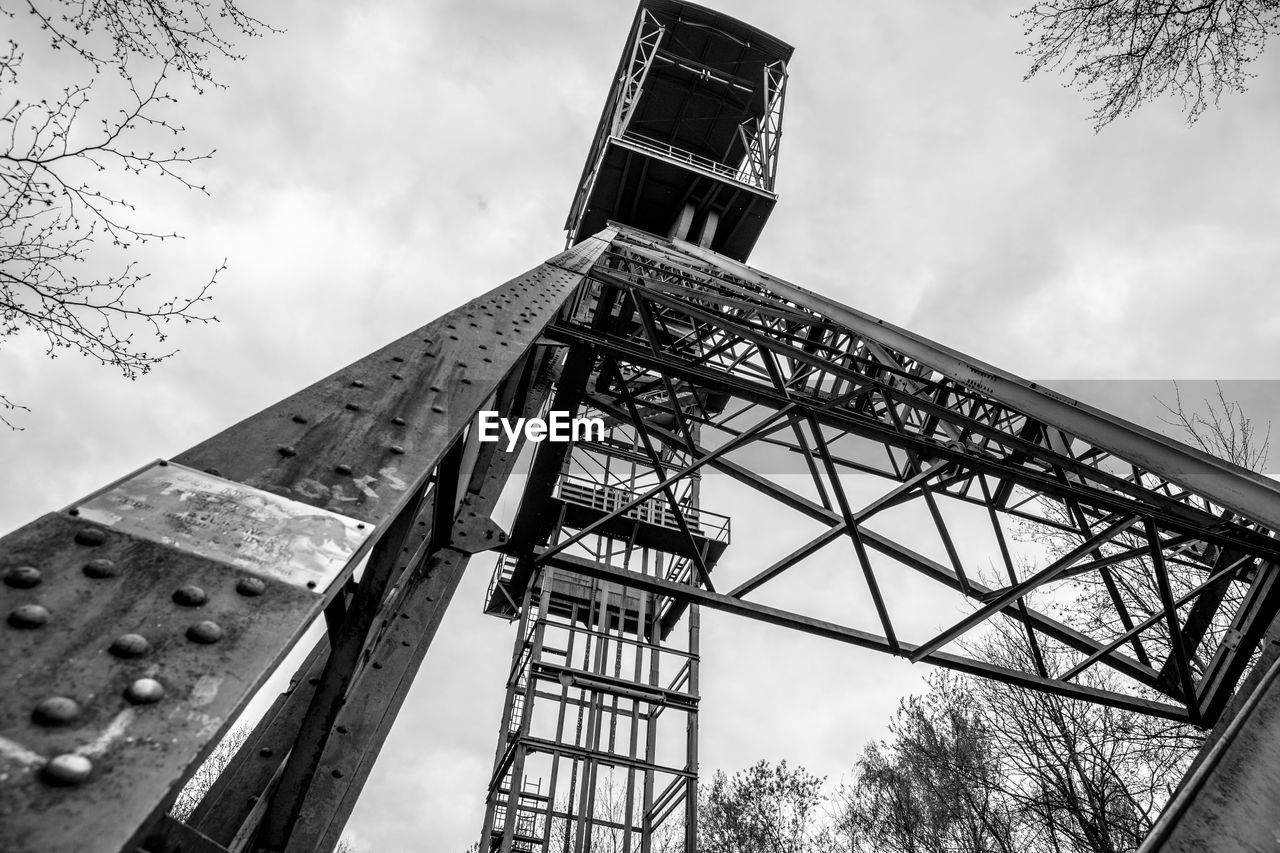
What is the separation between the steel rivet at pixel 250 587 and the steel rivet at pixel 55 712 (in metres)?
0.26

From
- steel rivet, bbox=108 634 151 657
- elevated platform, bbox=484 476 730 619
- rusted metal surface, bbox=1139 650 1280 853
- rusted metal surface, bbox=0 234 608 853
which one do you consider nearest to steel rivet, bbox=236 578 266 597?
rusted metal surface, bbox=0 234 608 853

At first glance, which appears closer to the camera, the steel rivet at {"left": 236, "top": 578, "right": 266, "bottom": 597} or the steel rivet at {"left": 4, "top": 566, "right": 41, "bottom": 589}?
the steel rivet at {"left": 4, "top": 566, "right": 41, "bottom": 589}

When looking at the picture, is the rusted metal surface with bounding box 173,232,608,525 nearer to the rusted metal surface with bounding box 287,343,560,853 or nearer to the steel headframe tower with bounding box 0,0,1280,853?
the steel headframe tower with bounding box 0,0,1280,853

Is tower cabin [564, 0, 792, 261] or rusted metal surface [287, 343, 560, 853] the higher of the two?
tower cabin [564, 0, 792, 261]

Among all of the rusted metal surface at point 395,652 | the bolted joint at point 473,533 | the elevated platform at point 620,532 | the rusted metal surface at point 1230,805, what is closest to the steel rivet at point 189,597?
the rusted metal surface at point 395,652

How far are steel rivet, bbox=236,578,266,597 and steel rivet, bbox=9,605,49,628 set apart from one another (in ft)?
0.73

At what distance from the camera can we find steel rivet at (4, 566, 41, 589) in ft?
3.08

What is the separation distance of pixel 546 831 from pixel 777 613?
27.8 ft

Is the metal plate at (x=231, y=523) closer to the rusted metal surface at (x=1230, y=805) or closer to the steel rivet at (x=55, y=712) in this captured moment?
the steel rivet at (x=55, y=712)

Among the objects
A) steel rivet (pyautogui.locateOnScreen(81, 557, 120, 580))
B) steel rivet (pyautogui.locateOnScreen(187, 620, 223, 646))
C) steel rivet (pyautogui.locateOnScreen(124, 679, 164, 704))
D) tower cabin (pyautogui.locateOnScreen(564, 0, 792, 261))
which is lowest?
steel rivet (pyautogui.locateOnScreen(124, 679, 164, 704))

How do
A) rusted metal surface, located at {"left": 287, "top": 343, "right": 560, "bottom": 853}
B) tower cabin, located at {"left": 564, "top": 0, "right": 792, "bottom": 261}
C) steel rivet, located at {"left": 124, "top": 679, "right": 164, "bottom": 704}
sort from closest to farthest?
1. steel rivet, located at {"left": 124, "top": 679, "right": 164, "bottom": 704}
2. rusted metal surface, located at {"left": 287, "top": 343, "right": 560, "bottom": 853}
3. tower cabin, located at {"left": 564, "top": 0, "right": 792, "bottom": 261}

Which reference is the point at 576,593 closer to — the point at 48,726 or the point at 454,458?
the point at 454,458

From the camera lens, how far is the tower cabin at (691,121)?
48.4 feet

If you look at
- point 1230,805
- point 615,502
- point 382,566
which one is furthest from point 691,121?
point 1230,805
